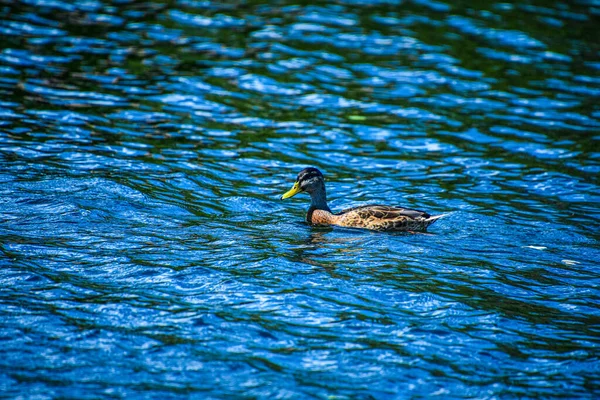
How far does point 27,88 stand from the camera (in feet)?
57.6

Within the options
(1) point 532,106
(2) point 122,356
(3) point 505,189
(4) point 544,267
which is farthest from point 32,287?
(1) point 532,106

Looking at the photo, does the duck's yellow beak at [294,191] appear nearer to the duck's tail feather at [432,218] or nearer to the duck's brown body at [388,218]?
the duck's brown body at [388,218]

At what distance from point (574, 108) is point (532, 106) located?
940 mm

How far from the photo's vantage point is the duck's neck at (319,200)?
1317 cm

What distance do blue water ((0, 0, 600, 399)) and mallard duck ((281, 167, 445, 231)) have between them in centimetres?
19

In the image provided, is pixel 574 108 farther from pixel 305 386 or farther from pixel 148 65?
pixel 305 386

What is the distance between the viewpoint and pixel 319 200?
43.4 feet

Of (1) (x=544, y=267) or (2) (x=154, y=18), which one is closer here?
(1) (x=544, y=267)

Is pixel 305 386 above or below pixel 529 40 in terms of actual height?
below

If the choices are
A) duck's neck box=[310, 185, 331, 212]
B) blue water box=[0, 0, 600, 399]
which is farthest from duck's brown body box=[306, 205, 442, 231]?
duck's neck box=[310, 185, 331, 212]

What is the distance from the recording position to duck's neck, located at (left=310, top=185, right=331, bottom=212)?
43.2 feet

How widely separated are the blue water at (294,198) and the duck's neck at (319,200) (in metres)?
0.63

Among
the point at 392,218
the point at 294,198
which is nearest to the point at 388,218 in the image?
the point at 392,218

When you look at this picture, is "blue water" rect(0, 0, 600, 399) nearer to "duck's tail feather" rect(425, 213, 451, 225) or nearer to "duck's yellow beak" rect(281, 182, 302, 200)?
"duck's tail feather" rect(425, 213, 451, 225)
